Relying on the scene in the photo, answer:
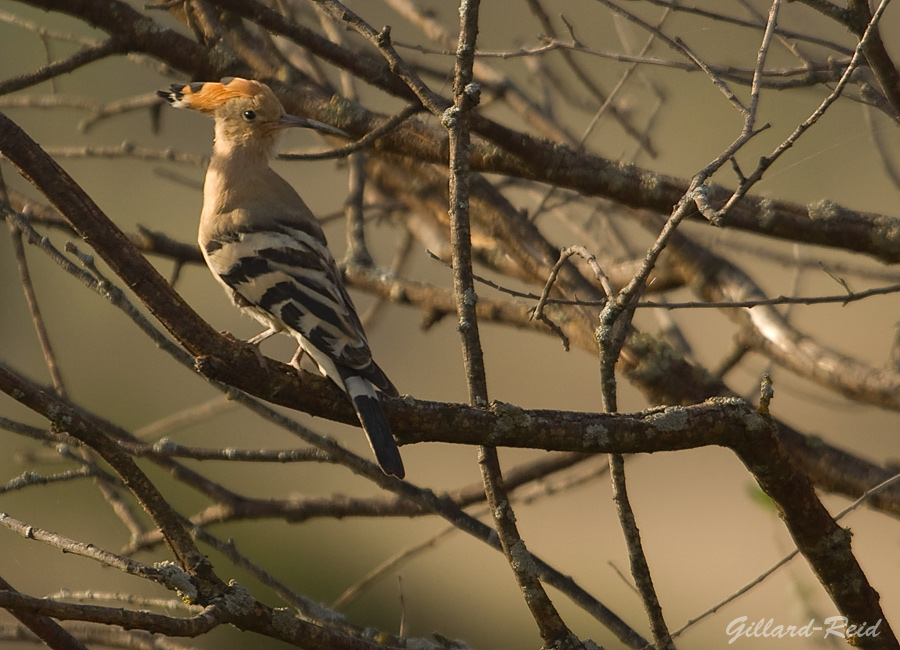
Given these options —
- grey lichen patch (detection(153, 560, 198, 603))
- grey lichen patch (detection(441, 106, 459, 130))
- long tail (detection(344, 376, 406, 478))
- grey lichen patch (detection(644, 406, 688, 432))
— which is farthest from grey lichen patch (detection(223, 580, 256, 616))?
grey lichen patch (detection(441, 106, 459, 130))

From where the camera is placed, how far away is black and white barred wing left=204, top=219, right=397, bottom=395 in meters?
1.98

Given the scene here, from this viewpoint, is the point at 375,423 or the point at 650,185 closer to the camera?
the point at 375,423

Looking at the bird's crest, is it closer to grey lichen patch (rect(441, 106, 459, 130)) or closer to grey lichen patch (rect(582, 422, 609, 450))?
grey lichen patch (rect(441, 106, 459, 130))

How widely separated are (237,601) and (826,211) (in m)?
1.64

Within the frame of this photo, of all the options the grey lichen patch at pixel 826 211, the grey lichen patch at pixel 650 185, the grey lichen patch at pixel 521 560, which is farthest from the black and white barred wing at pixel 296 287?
the grey lichen patch at pixel 826 211

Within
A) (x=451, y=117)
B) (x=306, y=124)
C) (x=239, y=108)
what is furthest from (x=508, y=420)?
(x=239, y=108)

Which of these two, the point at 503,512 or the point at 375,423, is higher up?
the point at 375,423

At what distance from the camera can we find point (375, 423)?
1578mm

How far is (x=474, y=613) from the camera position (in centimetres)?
844

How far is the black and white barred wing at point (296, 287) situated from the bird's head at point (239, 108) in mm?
374

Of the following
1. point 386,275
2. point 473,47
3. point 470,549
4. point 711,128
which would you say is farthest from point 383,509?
point 470,549

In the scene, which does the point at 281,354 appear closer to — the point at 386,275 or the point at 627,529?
the point at 386,275

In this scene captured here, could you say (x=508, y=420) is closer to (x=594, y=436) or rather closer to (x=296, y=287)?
(x=594, y=436)

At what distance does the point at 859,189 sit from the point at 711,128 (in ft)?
4.47
